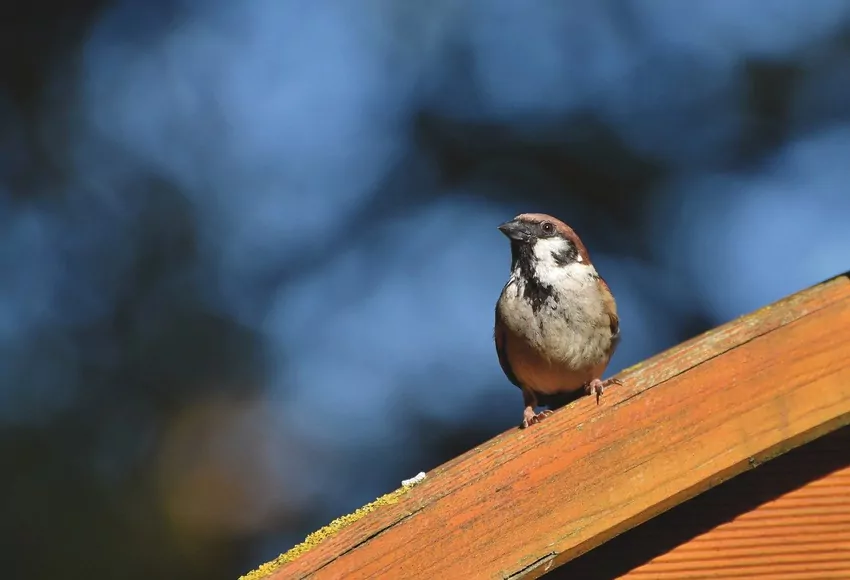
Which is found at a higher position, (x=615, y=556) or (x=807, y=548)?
(x=615, y=556)

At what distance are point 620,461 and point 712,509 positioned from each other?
0.21 metres

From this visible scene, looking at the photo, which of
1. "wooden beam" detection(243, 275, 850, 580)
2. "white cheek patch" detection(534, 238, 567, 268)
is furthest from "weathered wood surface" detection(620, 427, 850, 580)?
"white cheek patch" detection(534, 238, 567, 268)

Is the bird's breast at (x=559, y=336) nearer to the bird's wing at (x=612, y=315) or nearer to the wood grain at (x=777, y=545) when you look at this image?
the bird's wing at (x=612, y=315)

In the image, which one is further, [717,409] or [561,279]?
[561,279]

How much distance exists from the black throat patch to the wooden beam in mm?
1583

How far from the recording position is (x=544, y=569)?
1.49 m

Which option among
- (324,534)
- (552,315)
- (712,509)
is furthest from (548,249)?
(324,534)

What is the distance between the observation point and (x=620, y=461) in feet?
4.95

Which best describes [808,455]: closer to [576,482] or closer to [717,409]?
[717,409]

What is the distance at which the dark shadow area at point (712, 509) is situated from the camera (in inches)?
61.9

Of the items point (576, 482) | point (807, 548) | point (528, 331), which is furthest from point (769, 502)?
point (528, 331)

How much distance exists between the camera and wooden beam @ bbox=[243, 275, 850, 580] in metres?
1.49

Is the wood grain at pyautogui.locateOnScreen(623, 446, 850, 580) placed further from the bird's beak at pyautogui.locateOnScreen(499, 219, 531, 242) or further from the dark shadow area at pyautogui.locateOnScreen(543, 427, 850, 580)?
the bird's beak at pyautogui.locateOnScreen(499, 219, 531, 242)

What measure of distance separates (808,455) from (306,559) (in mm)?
889
